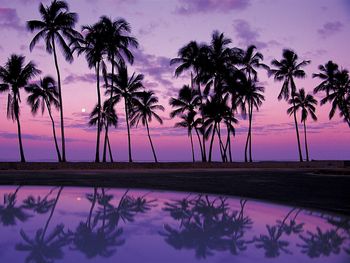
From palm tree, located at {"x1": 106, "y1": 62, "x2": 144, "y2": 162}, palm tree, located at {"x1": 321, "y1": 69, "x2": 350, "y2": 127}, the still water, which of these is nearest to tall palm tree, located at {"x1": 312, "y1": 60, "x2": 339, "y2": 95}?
palm tree, located at {"x1": 321, "y1": 69, "x2": 350, "y2": 127}

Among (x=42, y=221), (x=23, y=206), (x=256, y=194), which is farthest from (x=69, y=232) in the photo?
(x=256, y=194)

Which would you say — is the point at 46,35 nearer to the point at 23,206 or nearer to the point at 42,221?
the point at 23,206

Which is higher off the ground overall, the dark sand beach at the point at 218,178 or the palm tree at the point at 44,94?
the palm tree at the point at 44,94

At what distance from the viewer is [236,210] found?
31.4ft

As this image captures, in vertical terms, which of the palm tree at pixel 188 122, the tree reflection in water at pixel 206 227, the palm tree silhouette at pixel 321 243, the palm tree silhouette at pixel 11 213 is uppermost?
the palm tree at pixel 188 122

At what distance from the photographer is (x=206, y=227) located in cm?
759

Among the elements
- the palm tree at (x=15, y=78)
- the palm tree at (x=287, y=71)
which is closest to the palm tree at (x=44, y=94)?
the palm tree at (x=15, y=78)

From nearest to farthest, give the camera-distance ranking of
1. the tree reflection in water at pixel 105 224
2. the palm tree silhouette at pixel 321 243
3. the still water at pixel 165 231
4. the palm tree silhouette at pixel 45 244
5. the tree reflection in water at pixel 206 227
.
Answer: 1. the palm tree silhouette at pixel 45 244
2. the still water at pixel 165 231
3. the palm tree silhouette at pixel 321 243
4. the tree reflection in water at pixel 105 224
5. the tree reflection in water at pixel 206 227

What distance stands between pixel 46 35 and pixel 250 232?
31.8m

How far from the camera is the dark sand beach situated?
12.5 meters

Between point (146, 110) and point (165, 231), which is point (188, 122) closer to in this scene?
point (146, 110)

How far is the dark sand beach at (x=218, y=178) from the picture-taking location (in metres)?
12.5

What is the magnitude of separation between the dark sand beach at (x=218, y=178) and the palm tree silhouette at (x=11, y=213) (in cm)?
586

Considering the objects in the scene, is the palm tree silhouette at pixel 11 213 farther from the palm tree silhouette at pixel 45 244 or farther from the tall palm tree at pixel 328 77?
the tall palm tree at pixel 328 77
